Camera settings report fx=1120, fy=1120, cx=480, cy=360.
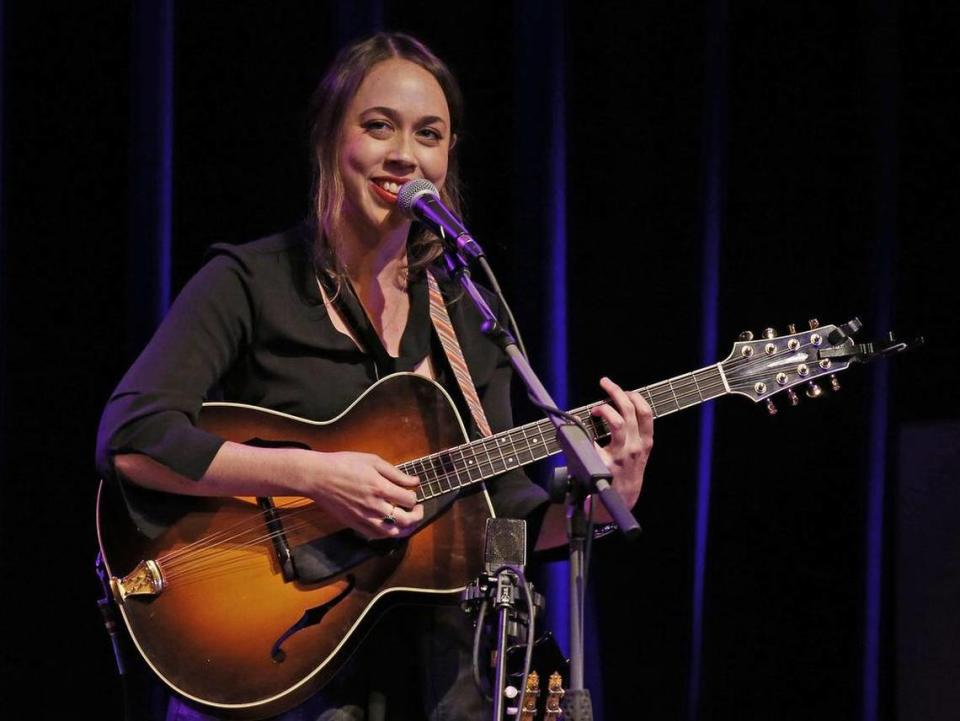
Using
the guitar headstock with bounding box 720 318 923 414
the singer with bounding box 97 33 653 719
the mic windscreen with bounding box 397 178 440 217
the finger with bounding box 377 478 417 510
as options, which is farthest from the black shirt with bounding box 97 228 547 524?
the guitar headstock with bounding box 720 318 923 414

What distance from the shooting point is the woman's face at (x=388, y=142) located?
2.28 metres

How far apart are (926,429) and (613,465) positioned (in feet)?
Answer: 3.86

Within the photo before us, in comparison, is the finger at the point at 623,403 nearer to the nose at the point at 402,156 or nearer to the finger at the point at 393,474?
the finger at the point at 393,474

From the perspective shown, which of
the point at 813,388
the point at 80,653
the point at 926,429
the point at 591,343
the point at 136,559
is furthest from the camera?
the point at 591,343

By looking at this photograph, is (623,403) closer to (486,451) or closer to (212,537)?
(486,451)

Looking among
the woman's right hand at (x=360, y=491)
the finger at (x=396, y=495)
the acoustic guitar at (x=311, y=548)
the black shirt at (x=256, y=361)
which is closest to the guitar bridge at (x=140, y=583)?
the acoustic guitar at (x=311, y=548)

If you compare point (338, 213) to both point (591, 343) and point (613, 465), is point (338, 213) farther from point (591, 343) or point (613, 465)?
point (591, 343)

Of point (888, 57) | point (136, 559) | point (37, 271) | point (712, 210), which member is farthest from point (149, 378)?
point (888, 57)

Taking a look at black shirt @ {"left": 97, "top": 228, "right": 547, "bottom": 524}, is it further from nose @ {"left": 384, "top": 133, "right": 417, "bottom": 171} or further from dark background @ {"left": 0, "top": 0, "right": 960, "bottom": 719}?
dark background @ {"left": 0, "top": 0, "right": 960, "bottom": 719}

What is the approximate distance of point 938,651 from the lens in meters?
2.79

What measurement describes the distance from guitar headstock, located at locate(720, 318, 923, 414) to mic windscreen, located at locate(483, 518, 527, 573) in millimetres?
673

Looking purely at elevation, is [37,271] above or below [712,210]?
below

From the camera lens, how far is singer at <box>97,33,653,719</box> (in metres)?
2.04

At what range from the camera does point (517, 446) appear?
7.30 ft
